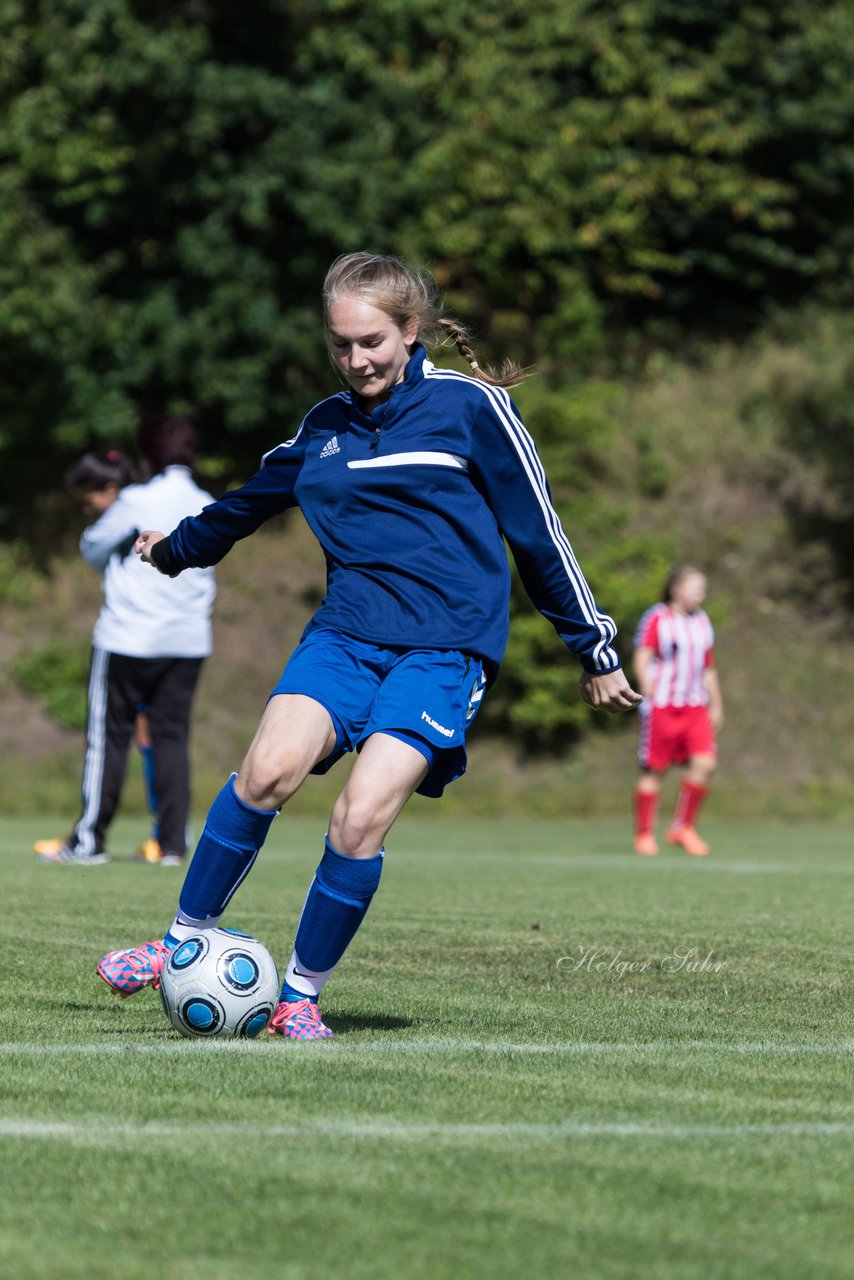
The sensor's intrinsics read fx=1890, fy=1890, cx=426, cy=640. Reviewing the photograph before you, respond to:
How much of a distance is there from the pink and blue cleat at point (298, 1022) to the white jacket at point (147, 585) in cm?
598

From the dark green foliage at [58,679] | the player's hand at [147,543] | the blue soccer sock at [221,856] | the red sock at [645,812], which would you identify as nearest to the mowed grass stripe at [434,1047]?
the blue soccer sock at [221,856]

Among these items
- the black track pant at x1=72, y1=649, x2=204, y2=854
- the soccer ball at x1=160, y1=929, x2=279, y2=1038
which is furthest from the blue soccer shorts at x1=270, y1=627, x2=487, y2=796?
the black track pant at x1=72, y1=649, x2=204, y2=854

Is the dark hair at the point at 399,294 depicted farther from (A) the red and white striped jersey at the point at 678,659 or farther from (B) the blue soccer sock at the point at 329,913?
(A) the red and white striped jersey at the point at 678,659

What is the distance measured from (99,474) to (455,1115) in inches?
302

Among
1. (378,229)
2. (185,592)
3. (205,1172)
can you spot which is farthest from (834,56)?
(205,1172)

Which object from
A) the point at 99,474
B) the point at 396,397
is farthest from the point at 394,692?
the point at 99,474

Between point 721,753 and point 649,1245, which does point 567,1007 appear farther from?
point 721,753

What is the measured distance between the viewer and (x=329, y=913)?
4.66 m

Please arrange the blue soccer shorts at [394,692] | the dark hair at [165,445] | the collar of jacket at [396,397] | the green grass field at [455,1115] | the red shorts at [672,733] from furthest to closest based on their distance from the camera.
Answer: the red shorts at [672,733]
the dark hair at [165,445]
the collar of jacket at [396,397]
the blue soccer shorts at [394,692]
the green grass field at [455,1115]

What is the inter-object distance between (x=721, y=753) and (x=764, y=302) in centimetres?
749

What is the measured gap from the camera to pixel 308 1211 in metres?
2.75

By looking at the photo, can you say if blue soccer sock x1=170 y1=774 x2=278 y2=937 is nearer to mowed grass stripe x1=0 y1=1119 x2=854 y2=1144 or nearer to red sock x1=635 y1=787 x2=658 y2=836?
mowed grass stripe x1=0 y1=1119 x2=854 y2=1144

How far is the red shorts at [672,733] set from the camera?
552 inches

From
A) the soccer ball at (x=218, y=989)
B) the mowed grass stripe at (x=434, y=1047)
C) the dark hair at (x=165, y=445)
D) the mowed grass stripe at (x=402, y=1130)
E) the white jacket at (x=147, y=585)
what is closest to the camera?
the mowed grass stripe at (x=402, y=1130)
